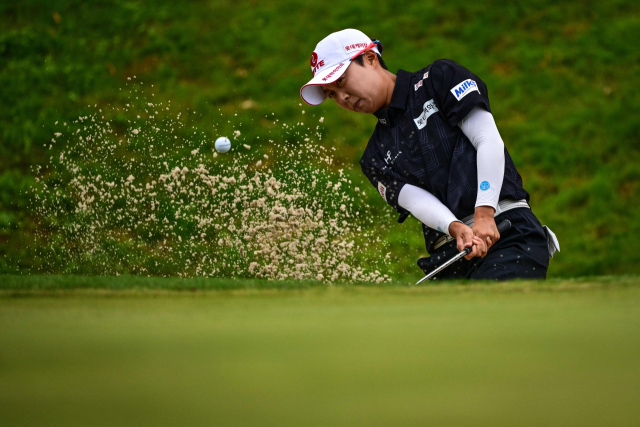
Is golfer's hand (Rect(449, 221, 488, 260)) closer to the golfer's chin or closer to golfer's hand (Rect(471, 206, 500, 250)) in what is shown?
golfer's hand (Rect(471, 206, 500, 250))

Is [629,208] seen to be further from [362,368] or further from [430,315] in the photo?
[362,368]

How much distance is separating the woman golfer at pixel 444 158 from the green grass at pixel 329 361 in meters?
0.61

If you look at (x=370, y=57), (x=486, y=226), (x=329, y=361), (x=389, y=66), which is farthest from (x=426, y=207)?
(x=389, y=66)

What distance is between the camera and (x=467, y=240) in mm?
1882

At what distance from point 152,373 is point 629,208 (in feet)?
14.0

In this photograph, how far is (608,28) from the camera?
17.4 feet

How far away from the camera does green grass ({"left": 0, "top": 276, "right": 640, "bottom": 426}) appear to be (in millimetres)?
708

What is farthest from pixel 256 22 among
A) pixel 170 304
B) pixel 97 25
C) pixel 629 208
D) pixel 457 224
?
pixel 170 304

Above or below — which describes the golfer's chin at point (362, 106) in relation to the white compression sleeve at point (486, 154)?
above

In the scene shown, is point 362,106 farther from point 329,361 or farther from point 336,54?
point 329,361

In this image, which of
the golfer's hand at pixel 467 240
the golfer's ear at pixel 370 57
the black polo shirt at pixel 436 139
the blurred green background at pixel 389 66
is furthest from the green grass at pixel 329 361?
the blurred green background at pixel 389 66

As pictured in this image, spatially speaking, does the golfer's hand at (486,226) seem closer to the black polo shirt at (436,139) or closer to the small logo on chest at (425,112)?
the black polo shirt at (436,139)

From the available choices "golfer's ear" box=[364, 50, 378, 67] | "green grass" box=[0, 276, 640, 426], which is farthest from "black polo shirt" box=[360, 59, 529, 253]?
"green grass" box=[0, 276, 640, 426]

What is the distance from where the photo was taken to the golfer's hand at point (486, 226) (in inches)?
73.4
